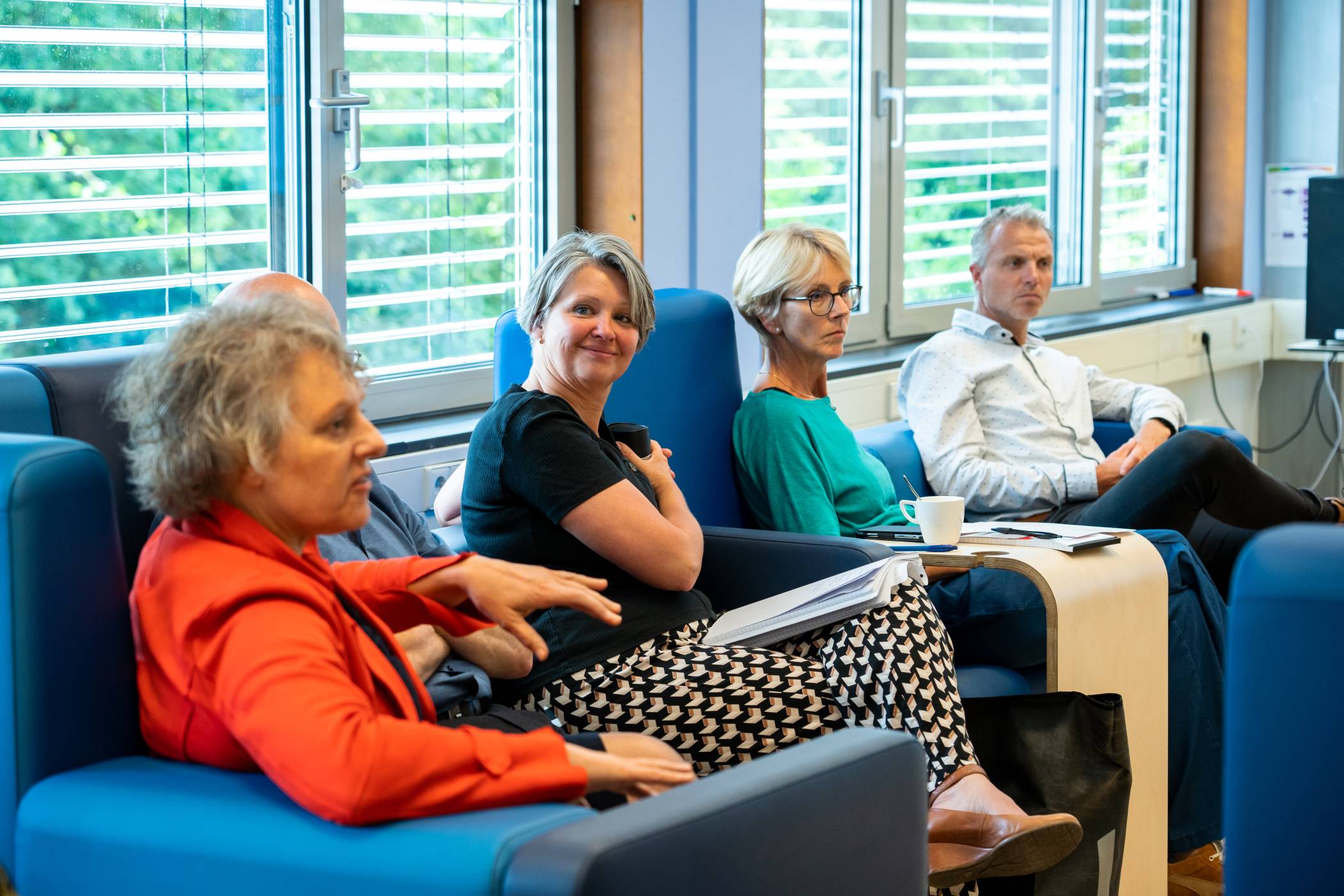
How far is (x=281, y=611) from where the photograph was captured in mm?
1332

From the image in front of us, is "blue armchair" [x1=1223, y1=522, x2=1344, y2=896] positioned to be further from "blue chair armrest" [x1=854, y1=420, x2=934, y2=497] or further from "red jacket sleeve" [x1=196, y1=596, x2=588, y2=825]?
"blue chair armrest" [x1=854, y1=420, x2=934, y2=497]

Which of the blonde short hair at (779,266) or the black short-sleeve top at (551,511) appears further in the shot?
the blonde short hair at (779,266)

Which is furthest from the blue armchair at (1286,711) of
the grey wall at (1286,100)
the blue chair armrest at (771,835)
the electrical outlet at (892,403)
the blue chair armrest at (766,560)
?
the grey wall at (1286,100)

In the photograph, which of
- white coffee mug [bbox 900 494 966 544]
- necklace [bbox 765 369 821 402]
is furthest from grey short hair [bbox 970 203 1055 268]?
white coffee mug [bbox 900 494 966 544]

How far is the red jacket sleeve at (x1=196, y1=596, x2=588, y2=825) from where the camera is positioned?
124cm

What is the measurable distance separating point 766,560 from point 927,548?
0.27 m

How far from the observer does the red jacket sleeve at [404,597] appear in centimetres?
168

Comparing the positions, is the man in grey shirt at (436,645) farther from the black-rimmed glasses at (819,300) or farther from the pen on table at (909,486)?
the pen on table at (909,486)

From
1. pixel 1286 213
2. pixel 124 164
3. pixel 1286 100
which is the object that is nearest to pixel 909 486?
pixel 124 164

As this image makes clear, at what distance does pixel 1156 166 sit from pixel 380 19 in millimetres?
3649

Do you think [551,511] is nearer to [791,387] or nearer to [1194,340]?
[791,387]

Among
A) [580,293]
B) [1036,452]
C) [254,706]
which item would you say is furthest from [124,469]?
[1036,452]

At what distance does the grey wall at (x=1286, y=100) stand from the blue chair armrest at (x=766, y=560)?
3978 mm

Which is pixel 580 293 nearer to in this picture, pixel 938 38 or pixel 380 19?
pixel 380 19
